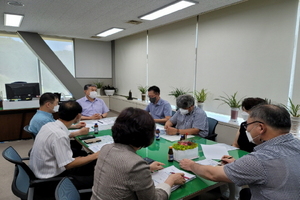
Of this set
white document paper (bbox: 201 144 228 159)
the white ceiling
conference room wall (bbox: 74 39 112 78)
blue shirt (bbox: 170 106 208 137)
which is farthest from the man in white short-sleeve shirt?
conference room wall (bbox: 74 39 112 78)

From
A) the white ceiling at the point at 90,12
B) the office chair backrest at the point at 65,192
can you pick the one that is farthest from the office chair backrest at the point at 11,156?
the white ceiling at the point at 90,12

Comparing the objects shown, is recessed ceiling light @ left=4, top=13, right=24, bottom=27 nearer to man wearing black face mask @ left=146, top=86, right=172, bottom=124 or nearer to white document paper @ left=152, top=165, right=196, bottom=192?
man wearing black face mask @ left=146, top=86, right=172, bottom=124

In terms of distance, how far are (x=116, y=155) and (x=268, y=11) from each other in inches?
135

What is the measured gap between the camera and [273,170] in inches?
38.9

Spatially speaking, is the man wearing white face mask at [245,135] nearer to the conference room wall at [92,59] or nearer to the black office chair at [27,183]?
the black office chair at [27,183]

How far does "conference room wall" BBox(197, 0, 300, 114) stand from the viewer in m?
2.98

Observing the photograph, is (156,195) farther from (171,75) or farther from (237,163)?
(171,75)

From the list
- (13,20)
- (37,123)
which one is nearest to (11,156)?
(37,123)

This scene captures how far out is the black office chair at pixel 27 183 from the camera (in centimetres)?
148

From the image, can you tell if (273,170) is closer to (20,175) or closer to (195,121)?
(195,121)

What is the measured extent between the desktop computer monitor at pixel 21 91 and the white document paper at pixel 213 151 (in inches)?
165

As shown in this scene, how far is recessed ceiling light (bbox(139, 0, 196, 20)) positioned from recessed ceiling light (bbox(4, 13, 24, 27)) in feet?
8.39

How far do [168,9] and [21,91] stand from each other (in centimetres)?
368

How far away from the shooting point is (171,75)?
501 cm
